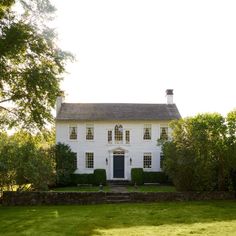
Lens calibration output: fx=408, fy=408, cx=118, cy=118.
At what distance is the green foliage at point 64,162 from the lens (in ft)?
123

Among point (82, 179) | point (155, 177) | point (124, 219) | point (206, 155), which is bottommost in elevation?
point (124, 219)

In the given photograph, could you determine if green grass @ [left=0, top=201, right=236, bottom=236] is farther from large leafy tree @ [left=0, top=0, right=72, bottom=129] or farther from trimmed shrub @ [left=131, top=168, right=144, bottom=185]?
trimmed shrub @ [left=131, top=168, right=144, bottom=185]

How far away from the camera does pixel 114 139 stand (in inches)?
1612

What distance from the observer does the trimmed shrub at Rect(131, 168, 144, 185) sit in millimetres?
38062

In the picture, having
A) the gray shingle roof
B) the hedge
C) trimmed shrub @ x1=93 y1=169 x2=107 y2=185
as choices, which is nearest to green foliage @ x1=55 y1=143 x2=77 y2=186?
the hedge

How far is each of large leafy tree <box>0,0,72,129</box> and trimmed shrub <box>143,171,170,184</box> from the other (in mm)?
16689

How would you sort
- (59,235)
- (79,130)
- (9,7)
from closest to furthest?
1. (59,235)
2. (9,7)
3. (79,130)

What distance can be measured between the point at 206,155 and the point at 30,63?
41.9 feet

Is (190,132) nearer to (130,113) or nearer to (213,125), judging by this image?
(213,125)

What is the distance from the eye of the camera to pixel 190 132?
2750cm

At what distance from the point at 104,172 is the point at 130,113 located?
23.3ft

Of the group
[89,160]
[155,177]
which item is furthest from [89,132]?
[155,177]

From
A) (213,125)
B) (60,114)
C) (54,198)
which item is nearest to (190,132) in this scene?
(213,125)

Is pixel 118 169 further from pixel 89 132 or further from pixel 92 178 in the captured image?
pixel 89 132
